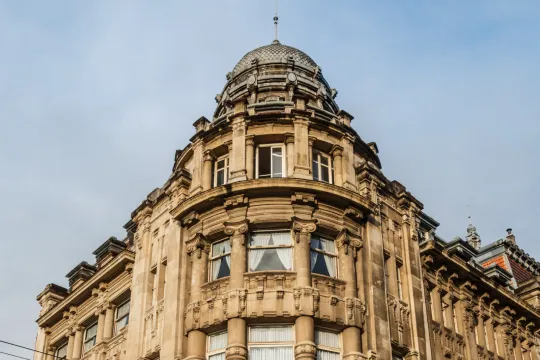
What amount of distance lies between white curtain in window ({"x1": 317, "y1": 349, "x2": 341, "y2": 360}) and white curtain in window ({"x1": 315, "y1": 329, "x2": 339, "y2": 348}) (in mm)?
310

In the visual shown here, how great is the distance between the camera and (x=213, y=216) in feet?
108

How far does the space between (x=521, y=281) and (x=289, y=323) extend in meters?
27.9

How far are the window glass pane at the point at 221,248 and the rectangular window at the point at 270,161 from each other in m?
3.29

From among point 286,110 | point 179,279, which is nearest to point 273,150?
point 286,110

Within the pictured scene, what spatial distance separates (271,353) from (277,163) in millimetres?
8578

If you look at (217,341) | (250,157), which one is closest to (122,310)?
(217,341)

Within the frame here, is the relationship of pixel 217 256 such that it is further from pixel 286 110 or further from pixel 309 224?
pixel 286 110

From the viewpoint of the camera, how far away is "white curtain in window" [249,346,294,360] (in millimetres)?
29359

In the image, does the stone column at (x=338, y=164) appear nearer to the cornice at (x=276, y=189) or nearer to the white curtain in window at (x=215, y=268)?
the cornice at (x=276, y=189)

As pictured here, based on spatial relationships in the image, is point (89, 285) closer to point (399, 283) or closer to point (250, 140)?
point (250, 140)

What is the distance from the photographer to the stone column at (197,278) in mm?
30516

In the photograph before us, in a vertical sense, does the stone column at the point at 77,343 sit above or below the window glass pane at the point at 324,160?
below

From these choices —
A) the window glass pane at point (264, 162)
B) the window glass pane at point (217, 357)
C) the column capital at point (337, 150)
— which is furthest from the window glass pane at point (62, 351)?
the column capital at point (337, 150)

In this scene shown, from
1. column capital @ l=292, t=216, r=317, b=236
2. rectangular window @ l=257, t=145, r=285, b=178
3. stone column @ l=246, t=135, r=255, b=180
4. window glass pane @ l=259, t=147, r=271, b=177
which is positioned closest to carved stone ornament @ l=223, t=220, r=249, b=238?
column capital @ l=292, t=216, r=317, b=236
